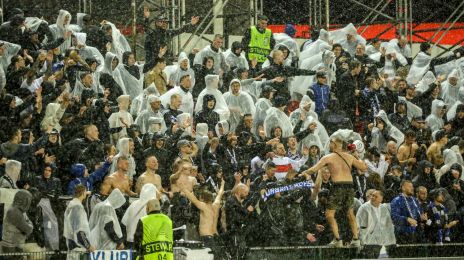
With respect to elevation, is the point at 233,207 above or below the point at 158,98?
below

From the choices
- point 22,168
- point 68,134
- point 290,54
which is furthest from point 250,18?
point 22,168

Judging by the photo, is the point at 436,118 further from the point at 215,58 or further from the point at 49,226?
the point at 49,226

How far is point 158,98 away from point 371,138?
425 centimetres

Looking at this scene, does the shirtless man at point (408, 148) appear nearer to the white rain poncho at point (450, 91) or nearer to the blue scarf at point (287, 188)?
the blue scarf at point (287, 188)

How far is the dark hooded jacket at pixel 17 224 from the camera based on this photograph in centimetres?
1498

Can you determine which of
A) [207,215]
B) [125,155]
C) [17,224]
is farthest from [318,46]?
[17,224]

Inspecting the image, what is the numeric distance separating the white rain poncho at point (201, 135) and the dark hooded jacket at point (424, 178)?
141 inches

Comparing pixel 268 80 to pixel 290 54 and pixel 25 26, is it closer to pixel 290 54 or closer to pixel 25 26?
pixel 290 54

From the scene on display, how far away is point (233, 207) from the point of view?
16500mm

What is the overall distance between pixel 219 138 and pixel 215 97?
5.91 ft

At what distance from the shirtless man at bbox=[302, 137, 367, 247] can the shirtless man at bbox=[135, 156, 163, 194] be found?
2.14 meters

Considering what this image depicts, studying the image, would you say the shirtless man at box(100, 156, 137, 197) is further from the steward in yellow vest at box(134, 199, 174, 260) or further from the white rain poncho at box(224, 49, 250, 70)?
the white rain poncho at box(224, 49, 250, 70)

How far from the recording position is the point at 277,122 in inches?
788

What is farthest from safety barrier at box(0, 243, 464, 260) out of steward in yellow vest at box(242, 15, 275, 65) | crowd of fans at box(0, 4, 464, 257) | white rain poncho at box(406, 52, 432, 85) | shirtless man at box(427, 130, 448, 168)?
white rain poncho at box(406, 52, 432, 85)
